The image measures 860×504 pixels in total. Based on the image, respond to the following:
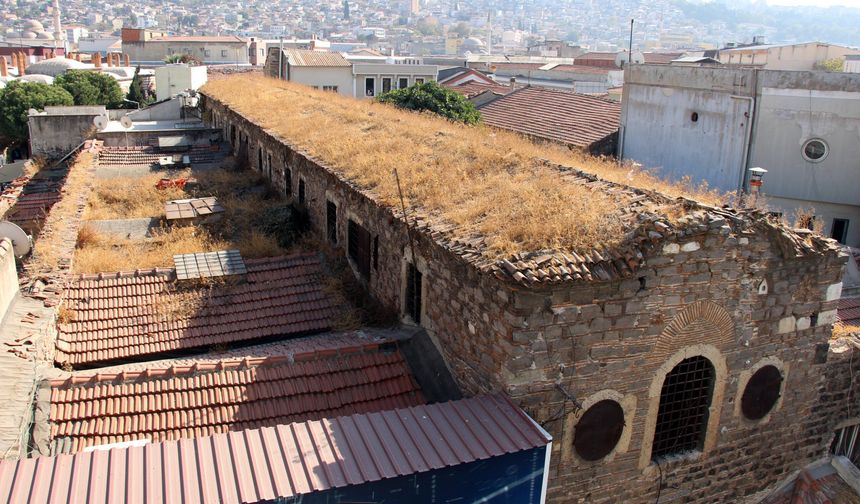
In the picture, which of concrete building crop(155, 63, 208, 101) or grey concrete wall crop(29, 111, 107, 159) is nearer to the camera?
grey concrete wall crop(29, 111, 107, 159)

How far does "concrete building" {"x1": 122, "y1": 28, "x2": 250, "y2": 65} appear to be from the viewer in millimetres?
82812

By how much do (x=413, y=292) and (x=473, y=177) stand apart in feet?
6.84

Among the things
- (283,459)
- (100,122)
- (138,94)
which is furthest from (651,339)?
(138,94)

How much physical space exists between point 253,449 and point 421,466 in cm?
156

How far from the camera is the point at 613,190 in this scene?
356 inches

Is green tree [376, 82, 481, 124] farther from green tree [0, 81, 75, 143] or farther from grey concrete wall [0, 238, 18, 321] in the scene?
green tree [0, 81, 75, 143]

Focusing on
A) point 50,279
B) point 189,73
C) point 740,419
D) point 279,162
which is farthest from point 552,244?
point 189,73

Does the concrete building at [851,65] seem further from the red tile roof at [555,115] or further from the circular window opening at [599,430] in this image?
the circular window opening at [599,430]

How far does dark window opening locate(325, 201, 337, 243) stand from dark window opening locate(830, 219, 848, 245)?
591 inches

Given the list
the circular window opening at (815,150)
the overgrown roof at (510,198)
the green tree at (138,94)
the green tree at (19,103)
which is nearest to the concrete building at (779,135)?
the circular window opening at (815,150)

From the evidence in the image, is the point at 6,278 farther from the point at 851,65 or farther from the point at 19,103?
the point at 19,103

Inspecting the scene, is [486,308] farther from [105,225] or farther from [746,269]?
[105,225]

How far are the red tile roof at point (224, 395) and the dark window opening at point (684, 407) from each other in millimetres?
2952

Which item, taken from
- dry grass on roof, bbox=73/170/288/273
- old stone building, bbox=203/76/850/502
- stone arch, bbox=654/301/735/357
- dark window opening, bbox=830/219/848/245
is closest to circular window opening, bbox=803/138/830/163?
dark window opening, bbox=830/219/848/245
